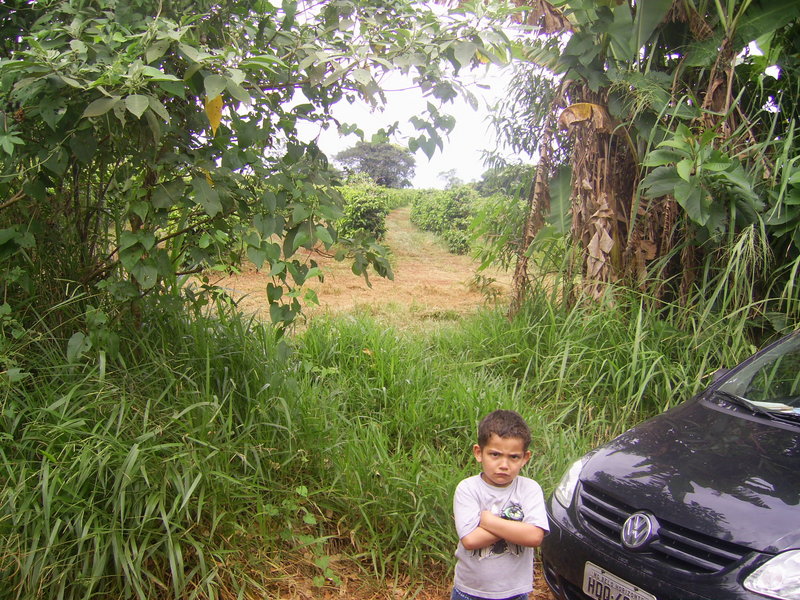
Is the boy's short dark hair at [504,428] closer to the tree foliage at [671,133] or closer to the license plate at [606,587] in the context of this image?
the license plate at [606,587]

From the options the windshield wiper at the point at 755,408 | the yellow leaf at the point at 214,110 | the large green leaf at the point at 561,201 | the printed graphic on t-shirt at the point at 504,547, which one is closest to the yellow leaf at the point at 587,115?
the large green leaf at the point at 561,201

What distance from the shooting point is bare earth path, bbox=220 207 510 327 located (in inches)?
277

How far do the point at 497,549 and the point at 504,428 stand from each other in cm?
43

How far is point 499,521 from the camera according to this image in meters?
2.40

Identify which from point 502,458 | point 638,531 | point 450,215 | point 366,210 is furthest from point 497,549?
point 450,215

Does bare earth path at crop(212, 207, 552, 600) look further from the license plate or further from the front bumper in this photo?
the license plate

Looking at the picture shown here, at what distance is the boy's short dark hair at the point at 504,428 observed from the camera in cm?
247

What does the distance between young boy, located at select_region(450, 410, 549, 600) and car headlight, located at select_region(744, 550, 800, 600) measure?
0.68 m

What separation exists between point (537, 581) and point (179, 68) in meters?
3.19

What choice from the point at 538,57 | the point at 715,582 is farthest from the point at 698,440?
the point at 538,57

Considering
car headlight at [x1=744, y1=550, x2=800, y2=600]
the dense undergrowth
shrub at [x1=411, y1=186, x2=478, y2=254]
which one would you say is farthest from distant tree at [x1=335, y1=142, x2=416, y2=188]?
car headlight at [x1=744, y1=550, x2=800, y2=600]

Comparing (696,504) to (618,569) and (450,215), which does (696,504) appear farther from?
(450,215)

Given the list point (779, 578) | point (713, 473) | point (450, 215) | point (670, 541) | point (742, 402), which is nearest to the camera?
point (779, 578)

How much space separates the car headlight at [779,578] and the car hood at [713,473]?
0.04m
